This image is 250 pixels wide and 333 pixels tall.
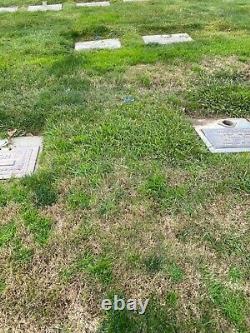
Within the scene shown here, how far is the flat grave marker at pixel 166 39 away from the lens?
5.84 metres

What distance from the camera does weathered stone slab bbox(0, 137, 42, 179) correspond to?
3.20m

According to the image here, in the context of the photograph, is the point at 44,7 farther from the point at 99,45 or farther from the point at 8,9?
the point at 99,45

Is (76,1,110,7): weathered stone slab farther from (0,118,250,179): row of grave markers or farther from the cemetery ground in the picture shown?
(0,118,250,179): row of grave markers

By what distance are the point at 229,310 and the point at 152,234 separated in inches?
26.4

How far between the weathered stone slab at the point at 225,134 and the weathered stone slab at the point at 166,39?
7.83 feet

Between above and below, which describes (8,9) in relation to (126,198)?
above

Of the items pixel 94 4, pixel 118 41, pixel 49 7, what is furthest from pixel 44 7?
pixel 118 41

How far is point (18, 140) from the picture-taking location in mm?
3637

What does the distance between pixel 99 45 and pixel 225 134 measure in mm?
2923

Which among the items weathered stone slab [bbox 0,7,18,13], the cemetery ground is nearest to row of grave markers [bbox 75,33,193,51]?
the cemetery ground

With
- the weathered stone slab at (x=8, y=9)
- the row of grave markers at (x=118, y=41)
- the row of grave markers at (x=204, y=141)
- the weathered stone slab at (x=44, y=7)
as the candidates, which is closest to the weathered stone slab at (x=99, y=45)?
the row of grave markers at (x=118, y=41)

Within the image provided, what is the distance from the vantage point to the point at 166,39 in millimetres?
5961

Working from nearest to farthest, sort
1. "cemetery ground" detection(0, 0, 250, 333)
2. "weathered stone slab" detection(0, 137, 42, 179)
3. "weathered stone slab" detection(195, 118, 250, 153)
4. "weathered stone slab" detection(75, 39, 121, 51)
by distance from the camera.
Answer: "cemetery ground" detection(0, 0, 250, 333) → "weathered stone slab" detection(0, 137, 42, 179) → "weathered stone slab" detection(195, 118, 250, 153) → "weathered stone slab" detection(75, 39, 121, 51)

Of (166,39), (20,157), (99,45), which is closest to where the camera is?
(20,157)
